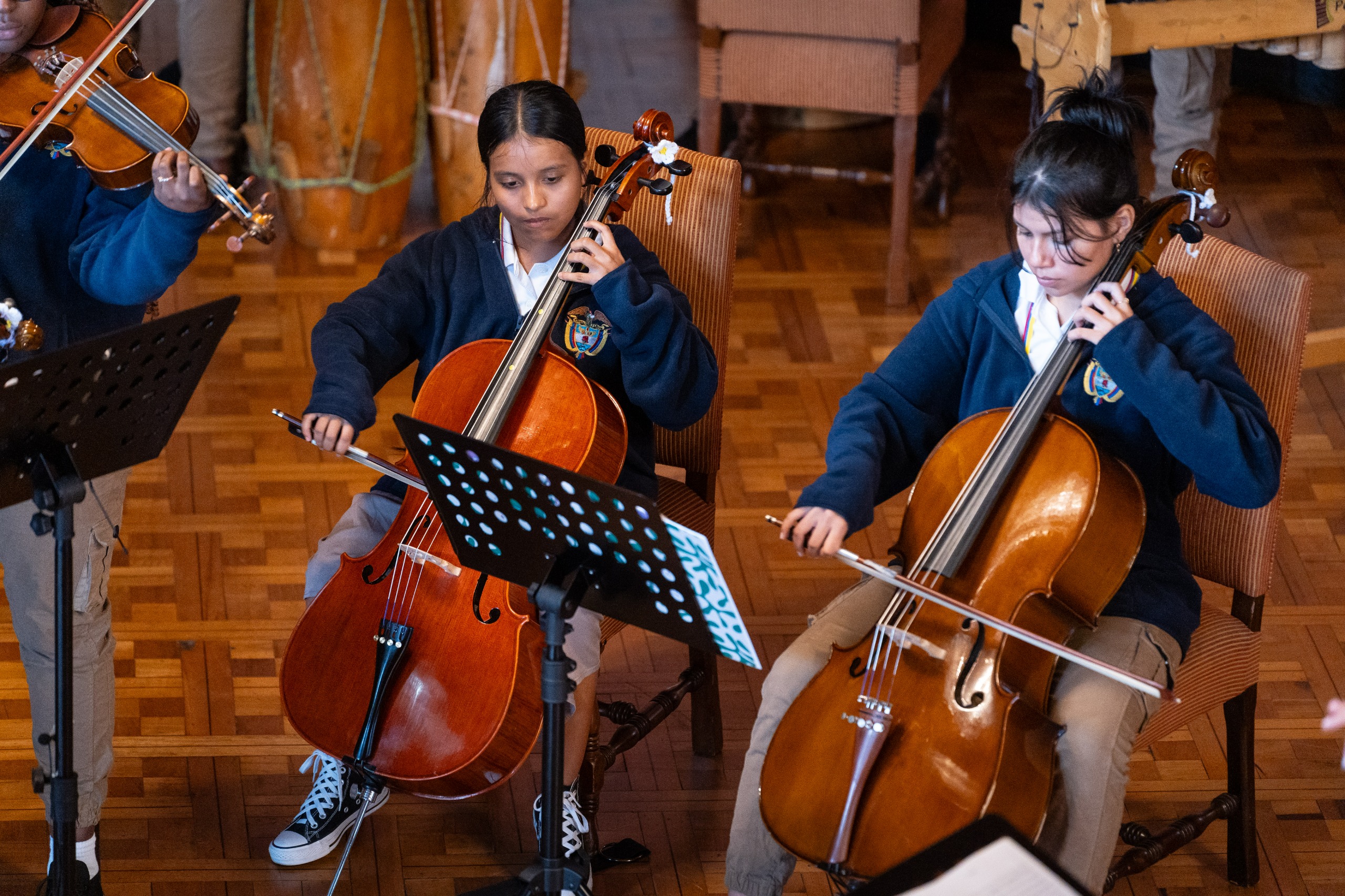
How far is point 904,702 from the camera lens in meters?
1.74

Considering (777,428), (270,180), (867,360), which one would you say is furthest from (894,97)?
(270,180)

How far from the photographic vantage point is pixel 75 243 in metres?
1.99

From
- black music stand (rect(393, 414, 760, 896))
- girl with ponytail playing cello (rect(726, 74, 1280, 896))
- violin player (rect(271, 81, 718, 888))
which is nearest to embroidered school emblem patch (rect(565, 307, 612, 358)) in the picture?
violin player (rect(271, 81, 718, 888))

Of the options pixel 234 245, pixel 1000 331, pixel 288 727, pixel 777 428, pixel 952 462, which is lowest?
pixel 288 727

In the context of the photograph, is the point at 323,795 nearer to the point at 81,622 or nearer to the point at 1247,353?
the point at 81,622

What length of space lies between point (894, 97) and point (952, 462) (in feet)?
5.99

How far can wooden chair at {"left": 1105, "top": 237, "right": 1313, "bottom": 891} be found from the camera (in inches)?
78.7

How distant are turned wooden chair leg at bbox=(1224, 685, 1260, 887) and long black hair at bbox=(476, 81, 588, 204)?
1131 millimetres

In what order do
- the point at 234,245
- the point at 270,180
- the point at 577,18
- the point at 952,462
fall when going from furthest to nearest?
the point at 577,18
the point at 270,180
the point at 952,462
the point at 234,245

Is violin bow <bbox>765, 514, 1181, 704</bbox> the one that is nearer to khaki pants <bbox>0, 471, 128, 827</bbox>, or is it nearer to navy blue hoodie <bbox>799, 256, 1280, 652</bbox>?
navy blue hoodie <bbox>799, 256, 1280, 652</bbox>

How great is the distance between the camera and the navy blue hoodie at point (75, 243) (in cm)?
189

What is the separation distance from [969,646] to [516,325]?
0.78 metres

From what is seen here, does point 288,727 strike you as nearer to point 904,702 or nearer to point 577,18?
point 904,702

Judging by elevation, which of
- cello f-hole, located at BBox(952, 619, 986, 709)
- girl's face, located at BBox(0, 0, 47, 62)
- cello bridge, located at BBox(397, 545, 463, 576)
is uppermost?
girl's face, located at BBox(0, 0, 47, 62)
